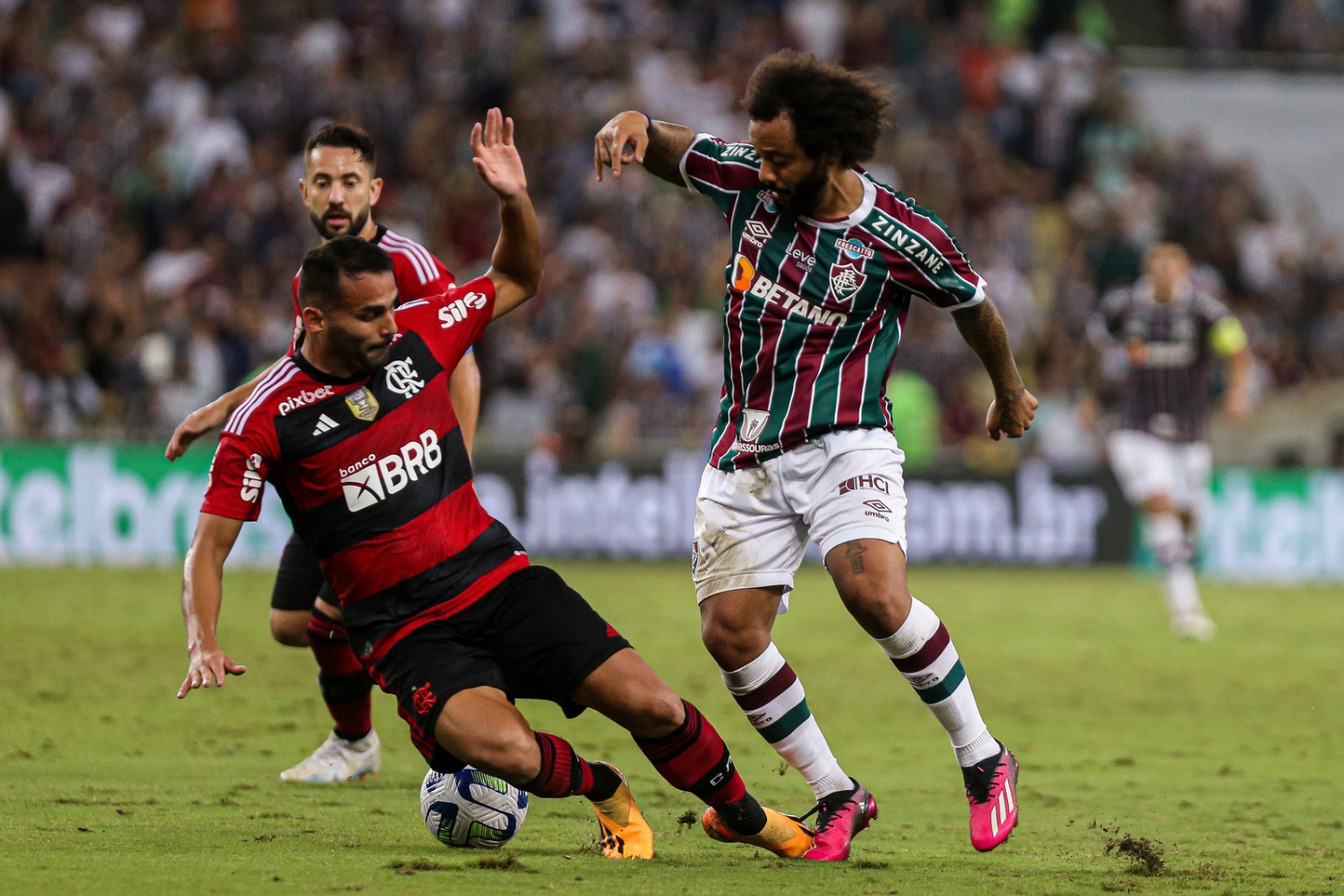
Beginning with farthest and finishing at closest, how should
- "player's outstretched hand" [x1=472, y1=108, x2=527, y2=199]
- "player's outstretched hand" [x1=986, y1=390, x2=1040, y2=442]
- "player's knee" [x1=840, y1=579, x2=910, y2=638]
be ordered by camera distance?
"player's outstretched hand" [x1=986, y1=390, x2=1040, y2=442] < "player's outstretched hand" [x1=472, y1=108, x2=527, y2=199] < "player's knee" [x1=840, y1=579, x2=910, y2=638]

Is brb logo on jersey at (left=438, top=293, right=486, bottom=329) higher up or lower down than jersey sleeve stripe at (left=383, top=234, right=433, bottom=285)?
lower down

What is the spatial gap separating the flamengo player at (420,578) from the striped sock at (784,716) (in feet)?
0.87

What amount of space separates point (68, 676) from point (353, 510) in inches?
184

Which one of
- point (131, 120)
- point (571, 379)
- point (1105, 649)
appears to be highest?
point (131, 120)

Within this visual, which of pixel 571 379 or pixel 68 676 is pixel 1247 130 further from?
pixel 68 676

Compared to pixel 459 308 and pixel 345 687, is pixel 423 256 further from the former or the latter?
pixel 345 687

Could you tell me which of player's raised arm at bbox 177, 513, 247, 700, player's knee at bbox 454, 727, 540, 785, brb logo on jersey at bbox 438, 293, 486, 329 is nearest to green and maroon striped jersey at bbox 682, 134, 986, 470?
brb logo on jersey at bbox 438, 293, 486, 329

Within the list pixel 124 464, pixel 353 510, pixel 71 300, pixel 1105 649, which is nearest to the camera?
pixel 353 510

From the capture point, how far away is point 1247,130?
23875mm

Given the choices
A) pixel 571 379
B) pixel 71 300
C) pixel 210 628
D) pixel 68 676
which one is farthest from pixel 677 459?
pixel 210 628

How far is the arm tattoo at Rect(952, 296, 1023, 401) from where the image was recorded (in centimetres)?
559

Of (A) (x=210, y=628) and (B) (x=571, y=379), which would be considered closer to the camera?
(A) (x=210, y=628)

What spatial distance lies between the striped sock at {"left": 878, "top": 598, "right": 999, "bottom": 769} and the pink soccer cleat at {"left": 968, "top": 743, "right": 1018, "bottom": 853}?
39 millimetres

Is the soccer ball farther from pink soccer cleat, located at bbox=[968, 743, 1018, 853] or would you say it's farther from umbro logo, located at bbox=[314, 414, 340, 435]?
pink soccer cleat, located at bbox=[968, 743, 1018, 853]
